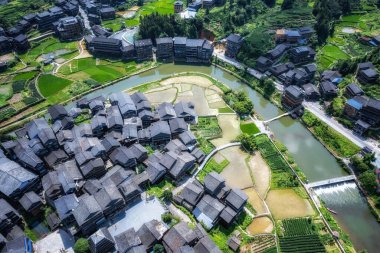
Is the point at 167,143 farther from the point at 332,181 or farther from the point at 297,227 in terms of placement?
the point at 332,181

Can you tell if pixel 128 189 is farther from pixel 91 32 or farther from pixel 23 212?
pixel 91 32

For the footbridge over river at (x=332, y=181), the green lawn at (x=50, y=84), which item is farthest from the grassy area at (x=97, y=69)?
the footbridge over river at (x=332, y=181)

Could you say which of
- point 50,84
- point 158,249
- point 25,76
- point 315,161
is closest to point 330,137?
point 315,161

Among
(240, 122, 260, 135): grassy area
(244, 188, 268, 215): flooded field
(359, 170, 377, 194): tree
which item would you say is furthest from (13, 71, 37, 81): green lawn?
(359, 170, 377, 194): tree

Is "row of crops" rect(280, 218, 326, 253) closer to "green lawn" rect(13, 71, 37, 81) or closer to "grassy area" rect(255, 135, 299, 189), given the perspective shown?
"grassy area" rect(255, 135, 299, 189)

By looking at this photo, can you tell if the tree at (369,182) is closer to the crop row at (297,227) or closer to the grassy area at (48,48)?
the crop row at (297,227)

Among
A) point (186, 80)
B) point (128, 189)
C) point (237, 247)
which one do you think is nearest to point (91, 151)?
point (128, 189)
